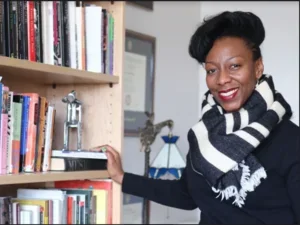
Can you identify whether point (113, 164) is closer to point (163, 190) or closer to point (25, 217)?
point (163, 190)

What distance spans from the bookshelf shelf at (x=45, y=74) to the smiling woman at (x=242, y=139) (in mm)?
331

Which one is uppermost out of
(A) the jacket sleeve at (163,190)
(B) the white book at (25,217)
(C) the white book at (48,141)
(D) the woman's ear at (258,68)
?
(D) the woman's ear at (258,68)

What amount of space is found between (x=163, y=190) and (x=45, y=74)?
1.70 feet

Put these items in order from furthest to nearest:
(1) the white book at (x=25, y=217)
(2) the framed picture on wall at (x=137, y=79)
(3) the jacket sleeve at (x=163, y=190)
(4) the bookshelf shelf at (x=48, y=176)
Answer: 1. (2) the framed picture on wall at (x=137, y=79)
2. (3) the jacket sleeve at (x=163, y=190)
3. (1) the white book at (x=25, y=217)
4. (4) the bookshelf shelf at (x=48, y=176)

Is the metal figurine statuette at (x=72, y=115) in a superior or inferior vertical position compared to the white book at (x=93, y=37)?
inferior

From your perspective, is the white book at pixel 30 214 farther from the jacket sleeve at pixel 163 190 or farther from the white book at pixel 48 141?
the jacket sleeve at pixel 163 190

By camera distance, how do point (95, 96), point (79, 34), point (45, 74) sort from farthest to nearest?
point (95, 96)
point (79, 34)
point (45, 74)

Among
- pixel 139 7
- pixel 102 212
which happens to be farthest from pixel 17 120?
pixel 139 7

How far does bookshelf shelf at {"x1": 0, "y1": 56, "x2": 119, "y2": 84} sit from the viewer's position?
4.28 ft

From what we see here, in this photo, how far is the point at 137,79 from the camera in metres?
2.28

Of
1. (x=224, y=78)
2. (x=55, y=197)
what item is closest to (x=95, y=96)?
(x=55, y=197)

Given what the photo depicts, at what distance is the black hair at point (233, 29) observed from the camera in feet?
4.50

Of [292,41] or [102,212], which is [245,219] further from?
[292,41]

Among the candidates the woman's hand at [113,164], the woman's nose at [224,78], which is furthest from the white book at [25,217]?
the woman's nose at [224,78]
